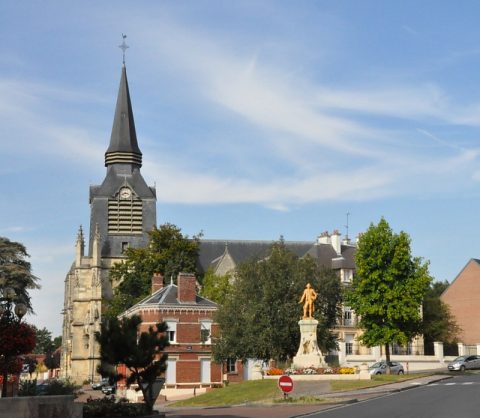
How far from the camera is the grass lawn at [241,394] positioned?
39.0 meters

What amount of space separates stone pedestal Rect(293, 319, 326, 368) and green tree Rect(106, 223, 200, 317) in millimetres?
30751

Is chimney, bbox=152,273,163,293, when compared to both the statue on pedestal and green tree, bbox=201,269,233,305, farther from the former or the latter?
the statue on pedestal

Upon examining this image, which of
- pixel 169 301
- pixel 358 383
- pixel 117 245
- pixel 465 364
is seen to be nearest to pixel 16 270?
pixel 169 301

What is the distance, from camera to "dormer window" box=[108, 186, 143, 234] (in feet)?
309

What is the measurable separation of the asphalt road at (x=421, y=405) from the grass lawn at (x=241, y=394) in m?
6.08

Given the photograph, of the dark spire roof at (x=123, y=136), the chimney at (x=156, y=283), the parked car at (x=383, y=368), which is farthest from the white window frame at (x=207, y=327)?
the dark spire roof at (x=123, y=136)

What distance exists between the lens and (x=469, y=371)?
5612cm

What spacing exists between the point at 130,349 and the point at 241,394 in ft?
58.2

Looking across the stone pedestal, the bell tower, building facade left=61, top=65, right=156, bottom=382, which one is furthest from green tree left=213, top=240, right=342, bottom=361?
the bell tower

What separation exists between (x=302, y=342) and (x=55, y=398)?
28.5 m

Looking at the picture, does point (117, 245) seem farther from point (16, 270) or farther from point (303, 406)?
point (303, 406)

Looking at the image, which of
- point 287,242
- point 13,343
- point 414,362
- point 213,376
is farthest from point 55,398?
point 287,242

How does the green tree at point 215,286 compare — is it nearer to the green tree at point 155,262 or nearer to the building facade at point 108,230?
the green tree at point 155,262

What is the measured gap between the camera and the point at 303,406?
3269 cm
